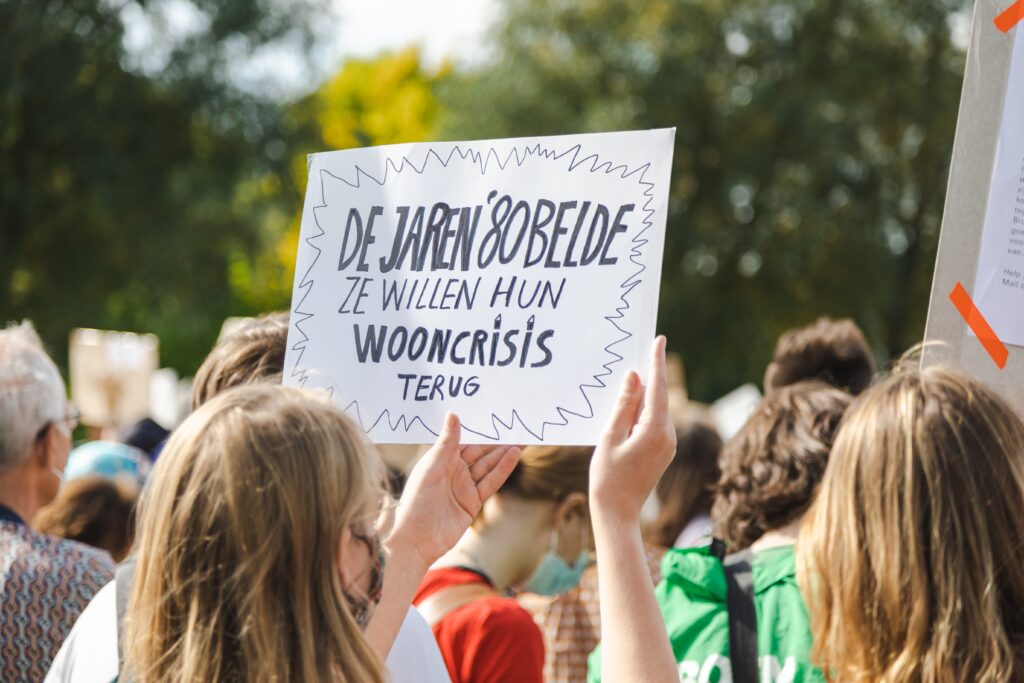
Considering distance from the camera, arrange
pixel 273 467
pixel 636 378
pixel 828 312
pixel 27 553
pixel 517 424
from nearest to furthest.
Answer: pixel 273 467 → pixel 636 378 → pixel 517 424 → pixel 27 553 → pixel 828 312

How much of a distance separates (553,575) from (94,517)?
1573 mm

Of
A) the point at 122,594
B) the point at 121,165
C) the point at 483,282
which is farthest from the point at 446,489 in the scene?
the point at 121,165

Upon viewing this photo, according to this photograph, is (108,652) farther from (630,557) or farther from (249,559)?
(630,557)

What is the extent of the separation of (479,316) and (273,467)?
2.52ft

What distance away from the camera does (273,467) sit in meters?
1.57

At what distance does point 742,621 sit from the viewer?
2480 mm

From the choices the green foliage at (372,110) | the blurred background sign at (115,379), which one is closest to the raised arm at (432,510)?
the blurred background sign at (115,379)

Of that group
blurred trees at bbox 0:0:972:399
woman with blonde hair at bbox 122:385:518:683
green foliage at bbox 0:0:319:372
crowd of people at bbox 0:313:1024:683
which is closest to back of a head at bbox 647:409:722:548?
crowd of people at bbox 0:313:1024:683

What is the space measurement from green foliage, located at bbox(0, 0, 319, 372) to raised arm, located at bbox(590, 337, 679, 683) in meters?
14.4

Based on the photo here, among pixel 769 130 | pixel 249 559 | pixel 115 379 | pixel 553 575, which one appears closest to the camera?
pixel 249 559

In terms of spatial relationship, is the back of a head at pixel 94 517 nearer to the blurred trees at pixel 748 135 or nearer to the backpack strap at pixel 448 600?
the backpack strap at pixel 448 600

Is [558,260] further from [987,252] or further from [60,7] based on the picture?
[60,7]

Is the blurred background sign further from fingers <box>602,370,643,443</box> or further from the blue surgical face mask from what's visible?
fingers <box>602,370,643,443</box>

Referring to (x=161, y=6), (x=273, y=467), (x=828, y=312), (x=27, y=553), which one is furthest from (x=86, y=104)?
(x=273, y=467)
